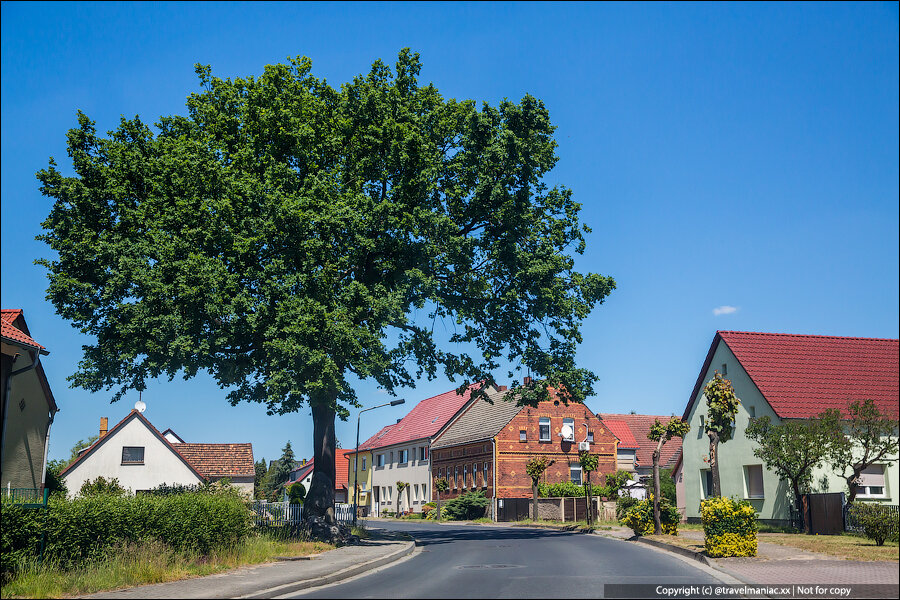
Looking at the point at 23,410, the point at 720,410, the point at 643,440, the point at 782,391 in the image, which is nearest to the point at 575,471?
the point at 643,440

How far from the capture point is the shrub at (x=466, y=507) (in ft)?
179

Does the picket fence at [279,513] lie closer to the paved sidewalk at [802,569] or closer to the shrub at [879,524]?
the paved sidewalk at [802,569]

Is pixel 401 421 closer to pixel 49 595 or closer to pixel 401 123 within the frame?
pixel 401 123

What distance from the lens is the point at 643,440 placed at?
2990 inches

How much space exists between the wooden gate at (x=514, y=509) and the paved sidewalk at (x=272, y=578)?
28441 millimetres

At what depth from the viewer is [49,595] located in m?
14.5

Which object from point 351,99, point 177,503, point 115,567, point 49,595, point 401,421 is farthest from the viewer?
point 401,421

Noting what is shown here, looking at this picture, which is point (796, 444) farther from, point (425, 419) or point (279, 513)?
point (425, 419)

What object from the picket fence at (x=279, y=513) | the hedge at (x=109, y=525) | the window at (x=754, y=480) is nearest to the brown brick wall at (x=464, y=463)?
the window at (x=754, y=480)

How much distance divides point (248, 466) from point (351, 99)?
4132cm

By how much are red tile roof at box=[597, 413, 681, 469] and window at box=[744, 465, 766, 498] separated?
3248 cm

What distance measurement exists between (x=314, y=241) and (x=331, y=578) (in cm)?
1039

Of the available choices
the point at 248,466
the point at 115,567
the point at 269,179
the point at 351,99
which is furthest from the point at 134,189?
the point at 248,466

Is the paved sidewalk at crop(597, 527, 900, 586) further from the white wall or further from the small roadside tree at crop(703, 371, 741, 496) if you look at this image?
the white wall
